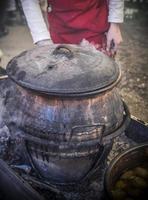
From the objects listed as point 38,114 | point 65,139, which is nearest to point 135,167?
point 65,139

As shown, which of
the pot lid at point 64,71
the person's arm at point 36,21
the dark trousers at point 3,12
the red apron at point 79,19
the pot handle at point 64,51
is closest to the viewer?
the pot lid at point 64,71

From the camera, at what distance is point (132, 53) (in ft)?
23.0

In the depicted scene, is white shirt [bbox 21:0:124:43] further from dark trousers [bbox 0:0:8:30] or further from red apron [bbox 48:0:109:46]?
dark trousers [bbox 0:0:8:30]

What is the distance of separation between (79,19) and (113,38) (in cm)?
52

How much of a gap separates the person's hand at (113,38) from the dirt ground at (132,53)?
4.56 feet

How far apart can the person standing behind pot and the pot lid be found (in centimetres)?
93

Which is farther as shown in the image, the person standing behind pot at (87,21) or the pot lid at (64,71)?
the person standing behind pot at (87,21)

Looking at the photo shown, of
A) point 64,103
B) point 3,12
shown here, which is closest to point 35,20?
point 64,103

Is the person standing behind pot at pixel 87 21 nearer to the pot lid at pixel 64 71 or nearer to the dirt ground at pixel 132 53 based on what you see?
the pot lid at pixel 64 71

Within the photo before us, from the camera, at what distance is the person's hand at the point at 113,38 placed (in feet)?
12.6

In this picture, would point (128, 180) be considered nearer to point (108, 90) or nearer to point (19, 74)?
point (108, 90)

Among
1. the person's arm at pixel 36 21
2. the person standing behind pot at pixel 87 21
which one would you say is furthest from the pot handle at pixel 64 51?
the person standing behind pot at pixel 87 21

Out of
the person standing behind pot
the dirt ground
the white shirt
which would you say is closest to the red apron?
the person standing behind pot

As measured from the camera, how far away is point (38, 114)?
271 centimetres
